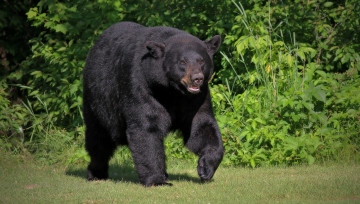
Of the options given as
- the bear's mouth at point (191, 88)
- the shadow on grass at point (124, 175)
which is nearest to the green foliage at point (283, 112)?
the shadow on grass at point (124, 175)

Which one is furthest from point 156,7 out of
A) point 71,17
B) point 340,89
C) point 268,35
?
point 340,89

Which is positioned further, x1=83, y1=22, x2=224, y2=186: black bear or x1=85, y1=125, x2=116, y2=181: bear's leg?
x1=85, y1=125, x2=116, y2=181: bear's leg

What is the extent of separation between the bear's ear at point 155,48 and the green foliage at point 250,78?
2277 mm

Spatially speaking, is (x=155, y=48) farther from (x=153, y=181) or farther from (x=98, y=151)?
(x=98, y=151)

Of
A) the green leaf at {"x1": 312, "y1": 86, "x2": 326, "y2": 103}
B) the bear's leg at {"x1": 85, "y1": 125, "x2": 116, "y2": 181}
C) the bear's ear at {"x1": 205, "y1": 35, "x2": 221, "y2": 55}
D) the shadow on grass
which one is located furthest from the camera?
the green leaf at {"x1": 312, "y1": 86, "x2": 326, "y2": 103}

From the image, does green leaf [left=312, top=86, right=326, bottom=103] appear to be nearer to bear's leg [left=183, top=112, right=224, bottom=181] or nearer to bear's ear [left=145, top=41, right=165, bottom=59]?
bear's leg [left=183, top=112, right=224, bottom=181]

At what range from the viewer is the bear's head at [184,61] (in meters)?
6.44

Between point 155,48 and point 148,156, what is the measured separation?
1319 millimetres

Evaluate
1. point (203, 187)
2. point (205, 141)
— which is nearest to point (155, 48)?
point (205, 141)

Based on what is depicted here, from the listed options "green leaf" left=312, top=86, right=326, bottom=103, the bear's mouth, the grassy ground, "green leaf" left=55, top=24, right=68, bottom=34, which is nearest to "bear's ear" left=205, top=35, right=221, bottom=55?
the bear's mouth

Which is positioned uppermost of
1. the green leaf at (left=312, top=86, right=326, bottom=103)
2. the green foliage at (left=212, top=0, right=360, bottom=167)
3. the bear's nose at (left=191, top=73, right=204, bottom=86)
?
the bear's nose at (left=191, top=73, right=204, bottom=86)

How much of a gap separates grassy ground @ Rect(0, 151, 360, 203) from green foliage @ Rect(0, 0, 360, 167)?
53cm

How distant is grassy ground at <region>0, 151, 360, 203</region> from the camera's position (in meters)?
5.92

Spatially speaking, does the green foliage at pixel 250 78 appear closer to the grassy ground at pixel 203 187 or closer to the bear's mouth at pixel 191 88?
the grassy ground at pixel 203 187
